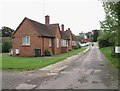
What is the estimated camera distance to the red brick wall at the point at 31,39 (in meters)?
38.0

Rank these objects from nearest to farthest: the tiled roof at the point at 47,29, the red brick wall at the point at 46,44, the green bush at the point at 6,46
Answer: the red brick wall at the point at 46,44 → the tiled roof at the point at 47,29 → the green bush at the point at 6,46

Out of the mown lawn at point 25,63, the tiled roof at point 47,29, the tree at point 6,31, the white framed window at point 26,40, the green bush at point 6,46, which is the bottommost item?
the mown lawn at point 25,63

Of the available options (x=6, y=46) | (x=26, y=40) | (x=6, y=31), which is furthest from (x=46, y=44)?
(x=6, y=31)

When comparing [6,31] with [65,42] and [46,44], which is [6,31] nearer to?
[65,42]

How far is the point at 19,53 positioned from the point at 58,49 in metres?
9.88

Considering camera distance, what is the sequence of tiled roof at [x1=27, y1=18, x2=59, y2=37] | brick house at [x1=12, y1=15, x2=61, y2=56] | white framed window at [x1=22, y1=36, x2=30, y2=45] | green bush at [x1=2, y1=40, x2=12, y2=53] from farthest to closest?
green bush at [x1=2, y1=40, x2=12, y2=53]
tiled roof at [x1=27, y1=18, x2=59, y2=37]
white framed window at [x1=22, y1=36, x2=30, y2=45]
brick house at [x1=12, y1=15, x2=61, y2=56]

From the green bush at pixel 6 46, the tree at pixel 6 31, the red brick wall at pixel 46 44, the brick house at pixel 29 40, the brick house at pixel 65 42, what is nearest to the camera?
the brick house at pixel 29 40

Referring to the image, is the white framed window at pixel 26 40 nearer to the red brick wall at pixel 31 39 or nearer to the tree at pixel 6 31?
the red brick wall at pixel 31 39

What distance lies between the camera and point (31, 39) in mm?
38312

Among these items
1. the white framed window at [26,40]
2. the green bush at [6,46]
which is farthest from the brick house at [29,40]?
the green bush at [6,46]

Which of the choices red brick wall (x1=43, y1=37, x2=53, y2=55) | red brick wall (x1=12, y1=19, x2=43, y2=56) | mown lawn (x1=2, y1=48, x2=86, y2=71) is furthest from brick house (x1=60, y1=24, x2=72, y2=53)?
mown lawn (x1=2, y1=48, x2=86, y2=71)

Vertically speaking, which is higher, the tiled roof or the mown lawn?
the tiled roof

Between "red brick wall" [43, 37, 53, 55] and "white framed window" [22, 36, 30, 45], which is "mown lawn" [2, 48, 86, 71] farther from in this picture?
"red brick wall" [43, 37, 53, 55]

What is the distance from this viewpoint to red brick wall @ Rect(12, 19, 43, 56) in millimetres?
38000
